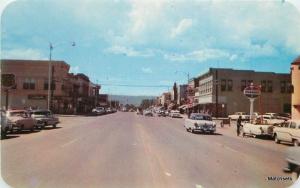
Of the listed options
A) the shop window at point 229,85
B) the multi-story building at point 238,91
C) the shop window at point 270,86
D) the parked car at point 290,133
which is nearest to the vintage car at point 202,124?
the parked car at point 290,133

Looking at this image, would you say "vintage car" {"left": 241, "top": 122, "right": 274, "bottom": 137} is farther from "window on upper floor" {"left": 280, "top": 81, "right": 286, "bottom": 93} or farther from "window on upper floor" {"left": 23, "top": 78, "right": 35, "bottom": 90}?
"window on upper floor" {"left": 280, "top": 81, "right": 286, "bottom": 93}

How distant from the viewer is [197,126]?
34.1 meters

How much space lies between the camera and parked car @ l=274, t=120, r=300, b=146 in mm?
24234

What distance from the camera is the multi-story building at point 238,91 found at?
69938mm

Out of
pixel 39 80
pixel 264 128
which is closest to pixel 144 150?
pixel 264 128

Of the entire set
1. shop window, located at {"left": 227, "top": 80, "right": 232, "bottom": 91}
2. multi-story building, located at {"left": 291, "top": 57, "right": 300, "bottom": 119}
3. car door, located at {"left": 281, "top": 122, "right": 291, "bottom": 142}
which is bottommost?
car door, located at {"left": 281, "top": 122, "right": 291, "bottom": 142}

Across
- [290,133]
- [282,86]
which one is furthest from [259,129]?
[282,86]

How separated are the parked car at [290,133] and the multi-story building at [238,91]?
38.7 meters

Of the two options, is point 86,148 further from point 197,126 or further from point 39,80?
point 39,80

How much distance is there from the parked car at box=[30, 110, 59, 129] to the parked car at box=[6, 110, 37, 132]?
11.7ft

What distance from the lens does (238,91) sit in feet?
259

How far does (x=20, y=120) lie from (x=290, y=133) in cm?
1592

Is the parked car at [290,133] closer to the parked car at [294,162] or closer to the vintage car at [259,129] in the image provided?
the vintage car at [259,129]

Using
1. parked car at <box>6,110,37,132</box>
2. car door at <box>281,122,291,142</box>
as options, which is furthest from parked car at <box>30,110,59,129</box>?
car door at <box>281,122,291,142</box>
